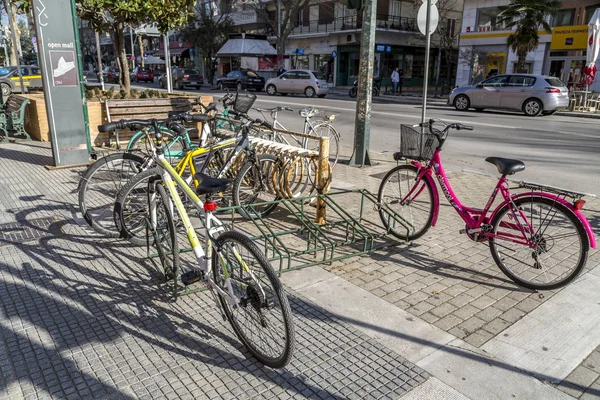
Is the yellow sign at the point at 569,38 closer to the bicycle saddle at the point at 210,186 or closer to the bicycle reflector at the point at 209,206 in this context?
the bicycle saddle at the point at 210,186

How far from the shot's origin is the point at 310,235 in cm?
478

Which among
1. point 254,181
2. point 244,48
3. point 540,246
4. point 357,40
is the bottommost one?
point 540,246

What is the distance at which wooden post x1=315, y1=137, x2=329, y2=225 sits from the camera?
5.41m

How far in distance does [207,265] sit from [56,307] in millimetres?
1290

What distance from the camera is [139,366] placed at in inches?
116

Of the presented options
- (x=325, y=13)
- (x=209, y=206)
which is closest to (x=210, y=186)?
(x=209, y=206)

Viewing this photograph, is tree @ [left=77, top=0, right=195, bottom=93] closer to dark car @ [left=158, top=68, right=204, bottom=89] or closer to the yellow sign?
dark car @ [left=158, top=68, right=204, bottom=89]

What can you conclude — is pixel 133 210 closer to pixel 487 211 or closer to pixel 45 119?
pixel 487 211

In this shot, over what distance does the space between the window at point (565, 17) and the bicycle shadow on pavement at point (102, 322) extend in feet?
108

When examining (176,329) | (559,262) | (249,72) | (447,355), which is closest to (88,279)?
(176,329)

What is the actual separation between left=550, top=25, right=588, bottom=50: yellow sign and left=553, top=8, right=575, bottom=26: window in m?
0.82

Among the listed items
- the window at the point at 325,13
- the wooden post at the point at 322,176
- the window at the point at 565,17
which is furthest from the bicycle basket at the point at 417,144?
the window at the point at 325,13

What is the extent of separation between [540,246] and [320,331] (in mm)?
2033

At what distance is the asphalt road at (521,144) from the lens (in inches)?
345
